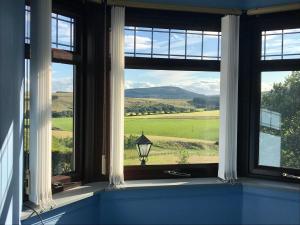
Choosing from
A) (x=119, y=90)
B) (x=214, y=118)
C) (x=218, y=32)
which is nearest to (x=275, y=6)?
(x=218, y=32)

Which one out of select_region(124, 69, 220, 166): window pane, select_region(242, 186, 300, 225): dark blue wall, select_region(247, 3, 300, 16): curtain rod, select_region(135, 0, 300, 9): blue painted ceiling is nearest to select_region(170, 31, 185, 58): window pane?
select_region(124, 69, 220, 166): window pane

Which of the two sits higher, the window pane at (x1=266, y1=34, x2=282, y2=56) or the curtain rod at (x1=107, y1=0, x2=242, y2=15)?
the curtain rod at (x1=107, y1=0, x2=242, y2=15)

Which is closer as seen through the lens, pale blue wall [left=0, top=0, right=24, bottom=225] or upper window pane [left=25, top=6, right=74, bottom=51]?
pale blue wall [left=0, top=0, right=24, bottom=225]

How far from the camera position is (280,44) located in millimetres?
3852

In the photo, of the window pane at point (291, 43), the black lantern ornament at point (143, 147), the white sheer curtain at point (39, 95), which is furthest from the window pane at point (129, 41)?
the window pane at point (291, 43)

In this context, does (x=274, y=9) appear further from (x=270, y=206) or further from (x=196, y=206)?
(x=196, y=206)

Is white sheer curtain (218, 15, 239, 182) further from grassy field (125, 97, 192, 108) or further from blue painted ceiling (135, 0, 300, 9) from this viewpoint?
grassy field (125, 97, 192, 108)

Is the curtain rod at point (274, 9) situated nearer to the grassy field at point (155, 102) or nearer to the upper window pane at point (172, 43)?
the upper window pane at point (172, 43)

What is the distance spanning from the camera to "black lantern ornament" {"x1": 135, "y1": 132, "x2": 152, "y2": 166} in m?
3.81

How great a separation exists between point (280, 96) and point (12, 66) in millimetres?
2630

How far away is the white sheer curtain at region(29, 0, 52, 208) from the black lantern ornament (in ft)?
3.77

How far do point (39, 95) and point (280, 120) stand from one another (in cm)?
242

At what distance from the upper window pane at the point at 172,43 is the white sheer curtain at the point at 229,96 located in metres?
0.19

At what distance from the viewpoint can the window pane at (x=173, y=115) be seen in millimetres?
3801
